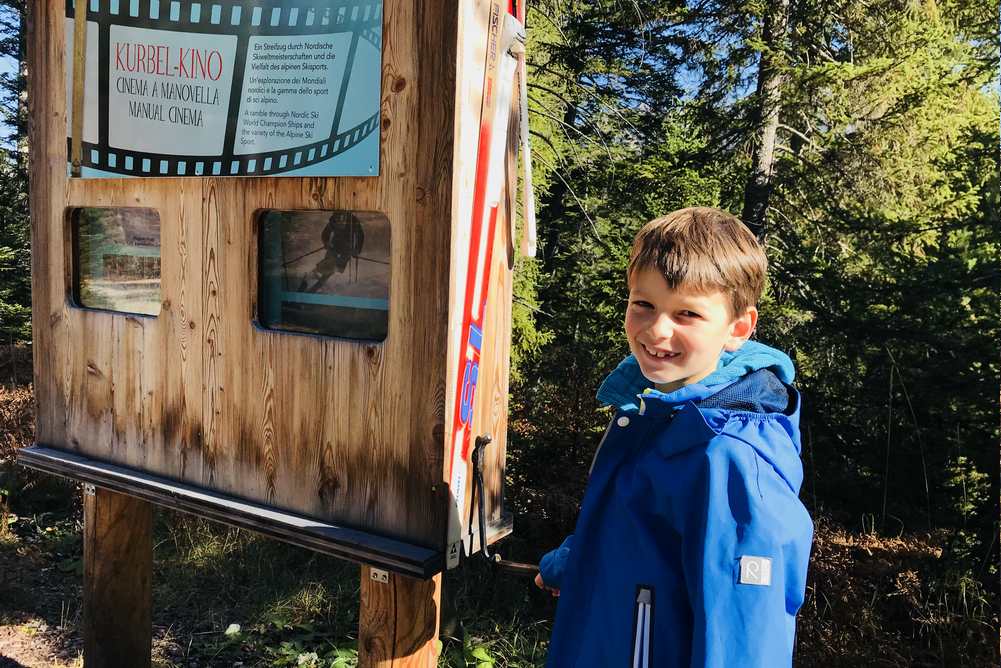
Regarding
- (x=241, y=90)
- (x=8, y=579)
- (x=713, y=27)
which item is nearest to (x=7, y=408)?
(x=8, y=579)

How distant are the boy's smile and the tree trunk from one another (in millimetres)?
5404

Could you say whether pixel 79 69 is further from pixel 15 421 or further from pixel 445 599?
pixel 15 421

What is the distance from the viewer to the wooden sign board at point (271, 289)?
2439 millimetres

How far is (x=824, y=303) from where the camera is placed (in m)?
6.63

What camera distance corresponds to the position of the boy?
4.92ft

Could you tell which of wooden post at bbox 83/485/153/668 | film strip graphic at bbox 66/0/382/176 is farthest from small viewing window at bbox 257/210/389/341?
wooden post at bbox 83/485/153/668

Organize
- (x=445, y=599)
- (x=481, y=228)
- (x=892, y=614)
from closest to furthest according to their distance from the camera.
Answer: (x=481, y=228)
(x=892, y=614)
(x=445, y=599)

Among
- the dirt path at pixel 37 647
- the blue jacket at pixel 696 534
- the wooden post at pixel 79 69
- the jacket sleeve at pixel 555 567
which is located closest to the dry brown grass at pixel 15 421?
the dirt path at pixel 37 647

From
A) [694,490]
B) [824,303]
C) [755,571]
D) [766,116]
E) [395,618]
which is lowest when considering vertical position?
[395,618]

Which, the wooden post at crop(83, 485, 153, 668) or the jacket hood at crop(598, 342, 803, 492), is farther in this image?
the wooden post at crop(83, 485, 153, 668)

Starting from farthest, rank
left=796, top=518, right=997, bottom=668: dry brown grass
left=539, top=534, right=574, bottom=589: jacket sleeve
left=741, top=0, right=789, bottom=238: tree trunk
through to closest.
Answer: left=741, top=0, right=789, bottom=238: tree trunk
left=796, top=518, right=997, bottom=668: dry brown grass
left=539, top=534, right=574, bottom=589: jacket sleeve

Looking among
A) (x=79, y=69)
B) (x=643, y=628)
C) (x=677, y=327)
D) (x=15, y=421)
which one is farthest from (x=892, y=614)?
(x=15, y=421)

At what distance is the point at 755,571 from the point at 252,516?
1.86 metres

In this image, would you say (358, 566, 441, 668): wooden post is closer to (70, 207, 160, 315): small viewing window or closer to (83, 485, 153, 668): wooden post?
(70, 207, 160, 315): small viewing window
